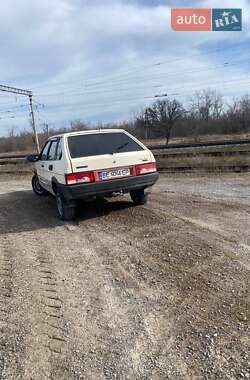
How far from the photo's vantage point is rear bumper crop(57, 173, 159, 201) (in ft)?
21.5

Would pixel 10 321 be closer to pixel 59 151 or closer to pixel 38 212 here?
pixel 59 151

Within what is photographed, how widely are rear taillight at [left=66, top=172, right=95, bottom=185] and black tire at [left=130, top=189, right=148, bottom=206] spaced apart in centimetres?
135

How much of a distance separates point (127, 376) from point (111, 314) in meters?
0.86

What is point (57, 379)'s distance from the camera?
2.61 meters

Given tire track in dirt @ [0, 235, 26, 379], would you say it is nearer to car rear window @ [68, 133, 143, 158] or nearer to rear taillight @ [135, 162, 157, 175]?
car rear window @ [68, 133, 143, 158]

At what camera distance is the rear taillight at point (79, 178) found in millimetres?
6559

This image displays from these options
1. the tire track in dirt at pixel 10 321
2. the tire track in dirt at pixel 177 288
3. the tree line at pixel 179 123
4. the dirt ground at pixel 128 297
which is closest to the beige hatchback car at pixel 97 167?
the dirt ground at pixel 128 297

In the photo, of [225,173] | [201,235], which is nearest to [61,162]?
[201,235]

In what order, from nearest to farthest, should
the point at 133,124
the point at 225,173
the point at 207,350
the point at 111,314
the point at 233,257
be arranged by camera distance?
the point at 207,350 < the point at 111,314 < the point at 233,257 < the point at 225,173 < the point at 133,124

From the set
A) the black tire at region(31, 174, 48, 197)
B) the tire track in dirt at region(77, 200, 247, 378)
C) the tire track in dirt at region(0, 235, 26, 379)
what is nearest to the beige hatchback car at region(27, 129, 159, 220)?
the tire track in dirt at region(77, 200, 247, 378)

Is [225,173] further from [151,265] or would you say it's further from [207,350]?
[207,350]

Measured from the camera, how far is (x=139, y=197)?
775cm

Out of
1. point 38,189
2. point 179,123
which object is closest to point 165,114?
point 179,123

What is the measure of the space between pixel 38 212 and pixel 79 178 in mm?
2100
